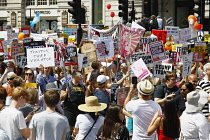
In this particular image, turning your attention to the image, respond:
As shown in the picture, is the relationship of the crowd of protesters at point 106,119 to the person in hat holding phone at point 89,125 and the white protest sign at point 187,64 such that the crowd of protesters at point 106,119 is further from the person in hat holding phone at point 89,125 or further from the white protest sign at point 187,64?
the white protest sign at point 187,64

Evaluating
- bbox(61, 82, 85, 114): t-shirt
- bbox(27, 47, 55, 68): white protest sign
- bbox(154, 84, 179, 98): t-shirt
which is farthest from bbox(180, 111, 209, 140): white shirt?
bbox(27, 47, 55, 68): white protest sign

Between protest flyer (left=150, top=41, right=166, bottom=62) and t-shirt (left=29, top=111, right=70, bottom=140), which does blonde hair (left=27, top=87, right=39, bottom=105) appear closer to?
t-shirt (left=29, top=111, right=70, bottom=140)

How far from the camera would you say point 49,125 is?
6.36m

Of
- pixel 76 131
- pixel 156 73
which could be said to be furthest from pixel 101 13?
pixel 76 131

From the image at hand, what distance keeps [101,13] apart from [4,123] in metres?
37.4

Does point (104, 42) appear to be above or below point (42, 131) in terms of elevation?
above

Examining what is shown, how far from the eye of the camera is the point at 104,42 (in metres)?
12.8

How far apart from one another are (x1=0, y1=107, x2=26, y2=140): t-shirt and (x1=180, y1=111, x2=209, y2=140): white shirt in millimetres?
1940

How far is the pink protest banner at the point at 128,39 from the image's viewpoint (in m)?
11.9

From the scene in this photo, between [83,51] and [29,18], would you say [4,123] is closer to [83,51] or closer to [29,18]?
[83,51]

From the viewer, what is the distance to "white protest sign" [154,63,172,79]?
33.0 ft

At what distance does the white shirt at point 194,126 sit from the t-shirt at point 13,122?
1.94 m

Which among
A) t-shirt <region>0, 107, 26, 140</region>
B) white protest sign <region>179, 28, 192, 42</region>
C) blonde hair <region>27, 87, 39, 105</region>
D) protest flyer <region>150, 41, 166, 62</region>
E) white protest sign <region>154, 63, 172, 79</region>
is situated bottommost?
t-shirt <region>0, 107, 26, 140</region>

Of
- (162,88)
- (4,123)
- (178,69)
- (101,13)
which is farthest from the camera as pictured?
(101,13)
